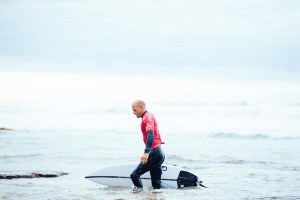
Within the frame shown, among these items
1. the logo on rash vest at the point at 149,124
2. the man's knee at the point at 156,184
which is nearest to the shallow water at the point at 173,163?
the man's knee at the point at 156,184

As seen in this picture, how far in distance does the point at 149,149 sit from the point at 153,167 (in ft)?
2.47

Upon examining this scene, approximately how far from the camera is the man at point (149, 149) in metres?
9.47

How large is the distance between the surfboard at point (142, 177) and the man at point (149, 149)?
0.74 metres

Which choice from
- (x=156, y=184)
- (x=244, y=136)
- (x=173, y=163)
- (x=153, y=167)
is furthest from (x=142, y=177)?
(x=244, y=136)

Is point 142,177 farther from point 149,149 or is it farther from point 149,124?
point 149,124

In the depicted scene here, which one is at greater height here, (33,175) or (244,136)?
(244,136)

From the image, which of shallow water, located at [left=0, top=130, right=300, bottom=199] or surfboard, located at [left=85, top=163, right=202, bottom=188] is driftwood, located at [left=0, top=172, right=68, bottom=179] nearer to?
shallow water, located at [left=0, top=130, right=300, bottom=199]

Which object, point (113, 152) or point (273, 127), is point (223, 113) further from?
point (113, 152)

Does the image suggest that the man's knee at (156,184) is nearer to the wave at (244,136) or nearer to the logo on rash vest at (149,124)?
the logo on rash vest at (149,124)

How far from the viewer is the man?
9469mm

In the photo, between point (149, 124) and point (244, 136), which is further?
point (244, 136)

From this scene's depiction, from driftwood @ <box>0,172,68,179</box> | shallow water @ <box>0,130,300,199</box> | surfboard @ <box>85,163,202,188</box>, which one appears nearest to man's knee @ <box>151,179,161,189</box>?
shallow water @ <box>0,130,300,199</box>

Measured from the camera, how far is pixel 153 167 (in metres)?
10.1

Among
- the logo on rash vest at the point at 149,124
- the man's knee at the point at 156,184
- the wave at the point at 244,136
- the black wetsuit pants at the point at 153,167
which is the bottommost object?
the man's knee at the point at 156,184
